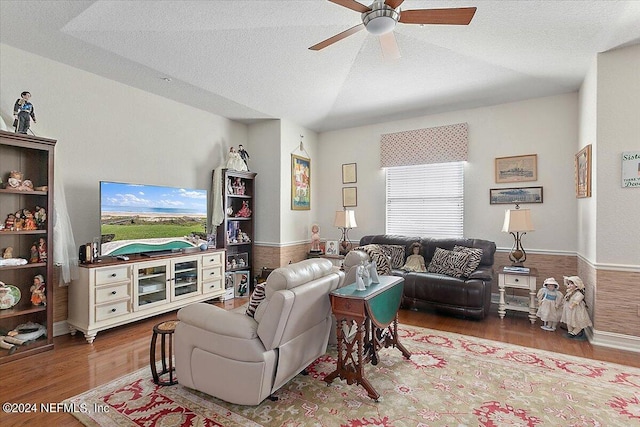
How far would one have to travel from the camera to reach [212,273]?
462cm

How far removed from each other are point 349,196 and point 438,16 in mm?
3867

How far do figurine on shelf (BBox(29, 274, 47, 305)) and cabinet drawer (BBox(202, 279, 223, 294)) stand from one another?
1711mm

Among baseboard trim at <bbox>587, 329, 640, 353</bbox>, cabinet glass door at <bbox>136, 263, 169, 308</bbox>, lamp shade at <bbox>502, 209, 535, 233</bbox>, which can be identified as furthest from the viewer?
lamp shade at <bbox>502, 209, 535, 233</bbox>

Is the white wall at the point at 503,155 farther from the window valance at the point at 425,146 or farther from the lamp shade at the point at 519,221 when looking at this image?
the lamp shade at the point at 519,221

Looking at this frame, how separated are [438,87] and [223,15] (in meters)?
2.71

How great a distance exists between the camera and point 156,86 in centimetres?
407

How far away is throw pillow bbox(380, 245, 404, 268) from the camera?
481 cm

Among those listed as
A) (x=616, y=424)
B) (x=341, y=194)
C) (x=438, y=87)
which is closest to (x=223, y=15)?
(x=438, y=87)

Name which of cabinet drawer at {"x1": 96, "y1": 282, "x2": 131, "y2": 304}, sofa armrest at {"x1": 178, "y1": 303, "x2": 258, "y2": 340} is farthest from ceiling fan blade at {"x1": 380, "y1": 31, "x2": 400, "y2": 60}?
cabinet drawer at {"x1": 96, "y1": 282, "x2": 131, "y2": 304}

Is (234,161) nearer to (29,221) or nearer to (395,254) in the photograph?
(29,221)

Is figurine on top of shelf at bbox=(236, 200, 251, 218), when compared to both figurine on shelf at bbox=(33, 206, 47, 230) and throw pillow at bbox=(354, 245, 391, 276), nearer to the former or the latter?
throw pillow at bbox=(354, 245, 391, 276)

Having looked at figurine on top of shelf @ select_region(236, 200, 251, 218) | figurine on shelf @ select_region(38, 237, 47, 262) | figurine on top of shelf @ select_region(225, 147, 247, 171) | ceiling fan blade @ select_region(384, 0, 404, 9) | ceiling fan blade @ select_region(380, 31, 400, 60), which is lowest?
figurine on shelf @ select_region(38, 237, 47, 262)

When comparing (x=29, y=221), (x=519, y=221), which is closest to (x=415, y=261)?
(x=519, y=221)

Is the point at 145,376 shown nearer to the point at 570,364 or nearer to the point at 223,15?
the point at 223,15
